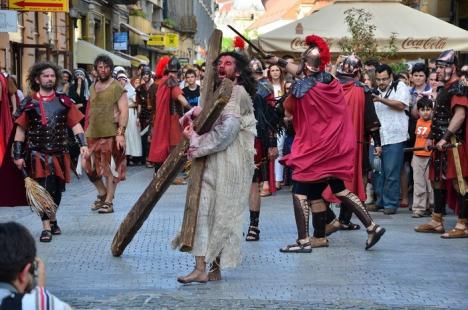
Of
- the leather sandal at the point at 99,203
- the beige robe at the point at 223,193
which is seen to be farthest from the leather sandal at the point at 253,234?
the leather sandal at the point at 99,203

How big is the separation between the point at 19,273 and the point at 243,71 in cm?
491

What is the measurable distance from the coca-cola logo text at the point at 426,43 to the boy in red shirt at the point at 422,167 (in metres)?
4.05

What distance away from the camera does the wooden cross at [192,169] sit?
8.37m

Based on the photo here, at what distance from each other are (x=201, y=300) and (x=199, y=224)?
76 centimetres

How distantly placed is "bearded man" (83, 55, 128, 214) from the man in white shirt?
2948 millimetres

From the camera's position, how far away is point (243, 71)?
346 inches

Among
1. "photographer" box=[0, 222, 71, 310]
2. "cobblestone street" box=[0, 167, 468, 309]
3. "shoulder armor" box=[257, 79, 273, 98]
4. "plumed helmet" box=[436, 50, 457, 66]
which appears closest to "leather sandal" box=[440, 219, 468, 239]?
"cobblestone street" box=[0, 167, 468, 309]

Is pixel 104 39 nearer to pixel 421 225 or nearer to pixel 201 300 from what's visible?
pixel 421 225

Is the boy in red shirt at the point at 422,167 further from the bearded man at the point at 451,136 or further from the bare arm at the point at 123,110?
the bare arm at the point at 123,110

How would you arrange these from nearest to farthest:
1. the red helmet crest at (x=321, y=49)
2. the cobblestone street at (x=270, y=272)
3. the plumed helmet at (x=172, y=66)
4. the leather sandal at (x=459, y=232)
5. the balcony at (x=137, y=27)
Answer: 1. the cobblestone street at (x=270, y=272)
2. the red helmet crest at (x=321, y=49)
3. the leather sandal at (x=459, y=232)
4. the plumed helmet at (x=172, y=66)
5. the balcony at (x=137, y=27)

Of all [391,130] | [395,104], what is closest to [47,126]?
[395,104]

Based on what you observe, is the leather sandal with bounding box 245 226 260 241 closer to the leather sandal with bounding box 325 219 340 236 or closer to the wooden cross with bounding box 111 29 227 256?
the leather sandal with bounding box 325 219 340 236

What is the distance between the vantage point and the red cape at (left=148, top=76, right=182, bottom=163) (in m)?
17.4

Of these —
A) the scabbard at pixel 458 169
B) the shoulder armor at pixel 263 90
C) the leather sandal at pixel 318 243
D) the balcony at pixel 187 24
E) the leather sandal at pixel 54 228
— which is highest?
the balcony at pixel 187 24
